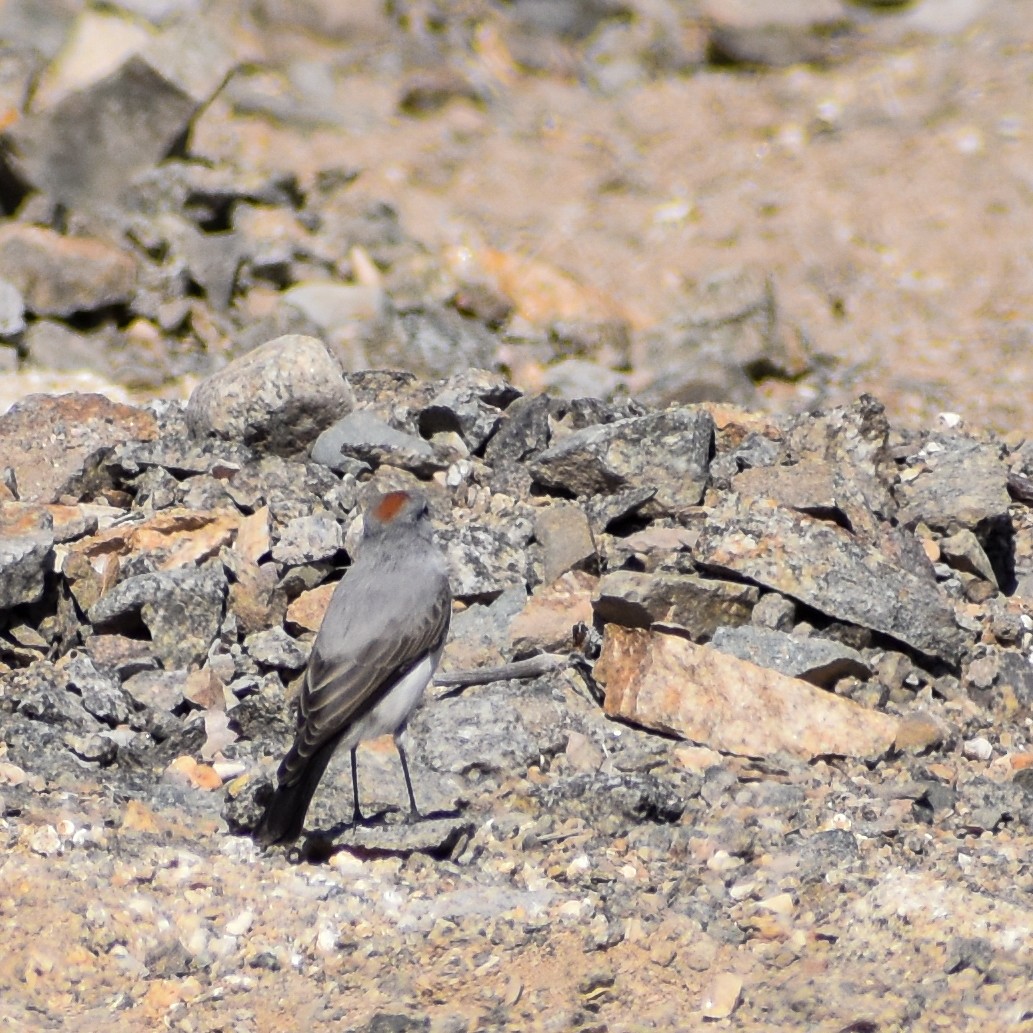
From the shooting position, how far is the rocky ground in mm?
5352

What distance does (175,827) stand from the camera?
6.25 meters

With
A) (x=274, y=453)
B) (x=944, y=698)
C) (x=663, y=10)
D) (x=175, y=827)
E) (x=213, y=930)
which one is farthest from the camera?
(x=663, y=10)

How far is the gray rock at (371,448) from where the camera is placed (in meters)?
8.65

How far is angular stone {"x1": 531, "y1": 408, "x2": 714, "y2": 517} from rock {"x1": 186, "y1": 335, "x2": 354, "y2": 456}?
4.32 ft

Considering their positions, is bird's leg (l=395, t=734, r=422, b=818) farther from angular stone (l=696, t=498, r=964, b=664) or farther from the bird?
angular stone (l=696, t=498, r=964, b=664)

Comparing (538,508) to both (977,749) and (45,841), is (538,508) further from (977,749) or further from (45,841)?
(45,841)

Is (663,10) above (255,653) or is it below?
above

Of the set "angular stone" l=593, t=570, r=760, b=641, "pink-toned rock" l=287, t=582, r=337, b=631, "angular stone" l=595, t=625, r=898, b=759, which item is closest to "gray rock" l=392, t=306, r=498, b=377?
"pink-toned rock" l=287, t=582, r=337, b=631

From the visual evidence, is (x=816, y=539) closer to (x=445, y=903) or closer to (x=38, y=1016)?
(x=445, y=903)

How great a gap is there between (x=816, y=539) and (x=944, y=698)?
98cm

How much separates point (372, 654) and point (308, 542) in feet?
5.17

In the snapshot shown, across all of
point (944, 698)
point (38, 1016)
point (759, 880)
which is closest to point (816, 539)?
point (944, 698)

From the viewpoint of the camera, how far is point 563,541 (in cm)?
795

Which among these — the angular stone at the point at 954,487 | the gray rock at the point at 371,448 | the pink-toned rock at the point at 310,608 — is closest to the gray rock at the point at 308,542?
the pink-toned rock at the point at 310,608
